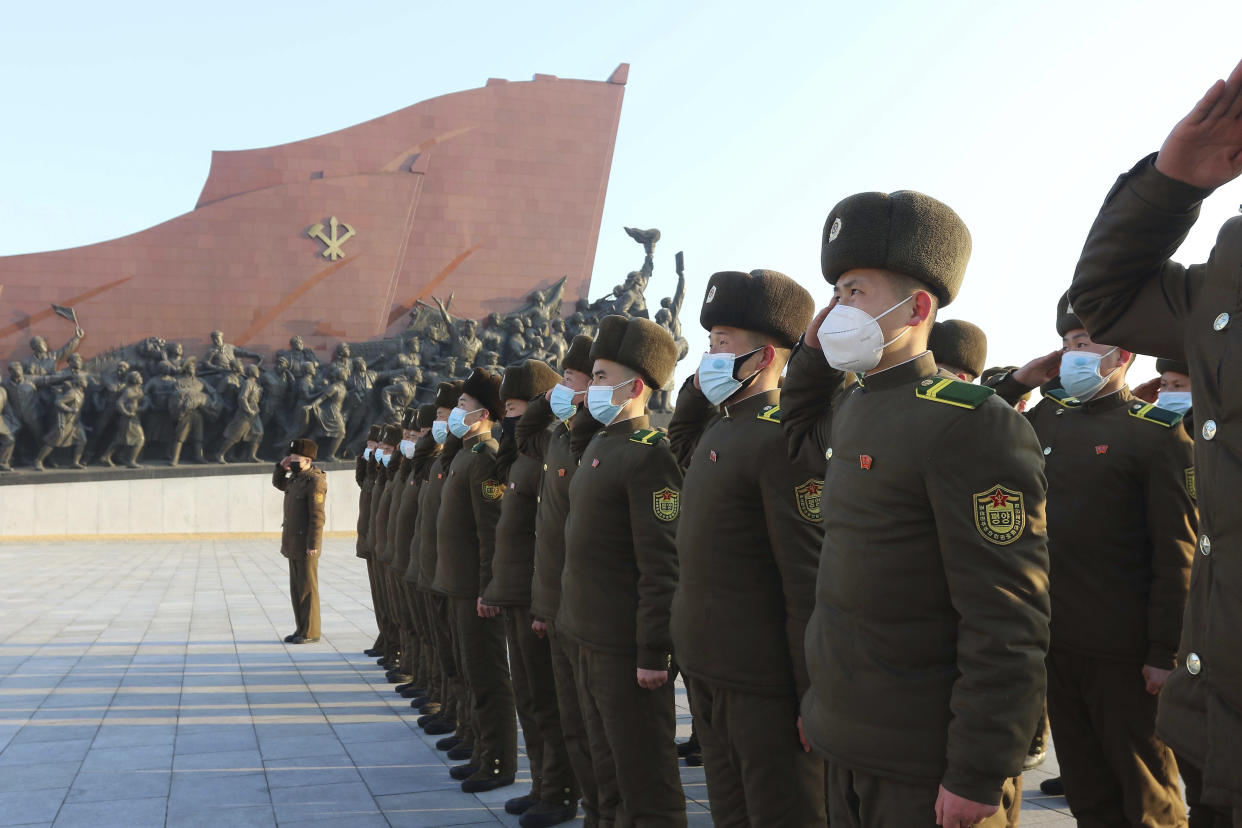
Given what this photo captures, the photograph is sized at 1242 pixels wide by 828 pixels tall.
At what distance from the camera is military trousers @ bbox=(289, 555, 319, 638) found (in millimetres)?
8562

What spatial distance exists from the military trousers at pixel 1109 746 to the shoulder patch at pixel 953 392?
4.57 feet

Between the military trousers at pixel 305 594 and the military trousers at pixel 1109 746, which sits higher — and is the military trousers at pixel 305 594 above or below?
below

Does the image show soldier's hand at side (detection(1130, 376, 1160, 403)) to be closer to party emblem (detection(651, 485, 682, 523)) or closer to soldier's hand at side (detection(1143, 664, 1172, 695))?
soldier's hand at side (detection(1143, 664, 1172, 695))

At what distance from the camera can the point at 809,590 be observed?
8.23 feet

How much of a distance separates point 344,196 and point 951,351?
20.9 metres

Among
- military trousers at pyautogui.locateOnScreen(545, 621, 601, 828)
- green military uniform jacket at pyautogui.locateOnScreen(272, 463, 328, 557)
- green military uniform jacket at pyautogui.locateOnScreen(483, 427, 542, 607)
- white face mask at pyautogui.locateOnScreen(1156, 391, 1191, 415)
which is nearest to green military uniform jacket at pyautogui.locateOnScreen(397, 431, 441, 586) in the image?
green military uniform jacket at pyautogui.locateOnScreen(483, 427, 542, 607)

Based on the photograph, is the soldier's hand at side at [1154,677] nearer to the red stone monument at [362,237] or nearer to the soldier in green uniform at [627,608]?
→ the soldier in green uniform at [627,608]

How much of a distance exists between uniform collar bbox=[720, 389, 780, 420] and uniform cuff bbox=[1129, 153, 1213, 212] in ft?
4.21

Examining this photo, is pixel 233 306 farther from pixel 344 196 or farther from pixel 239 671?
pixel 239 671

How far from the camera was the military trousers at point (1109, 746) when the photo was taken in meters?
2.74

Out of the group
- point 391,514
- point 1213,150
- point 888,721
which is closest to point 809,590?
point 888,721

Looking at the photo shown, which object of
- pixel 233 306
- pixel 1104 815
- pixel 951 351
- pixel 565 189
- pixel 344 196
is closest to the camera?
pixel 1104 815

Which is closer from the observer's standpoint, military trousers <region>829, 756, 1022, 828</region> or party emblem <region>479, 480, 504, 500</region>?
military trousers <region>829, 756, 1022, 828</region>

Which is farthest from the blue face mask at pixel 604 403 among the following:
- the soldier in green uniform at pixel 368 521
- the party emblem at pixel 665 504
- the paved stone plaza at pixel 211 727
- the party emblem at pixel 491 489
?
the soldier in green uniform at pixel 368 521
